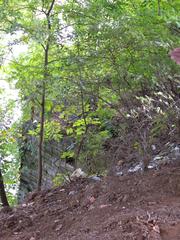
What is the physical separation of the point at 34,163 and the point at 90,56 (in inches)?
132

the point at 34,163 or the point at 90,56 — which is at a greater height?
the point at 90,56

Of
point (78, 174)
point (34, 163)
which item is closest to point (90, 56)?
point (78, 174)

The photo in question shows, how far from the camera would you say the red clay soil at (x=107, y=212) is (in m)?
2.33

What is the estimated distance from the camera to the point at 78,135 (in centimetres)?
493

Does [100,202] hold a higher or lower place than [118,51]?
lower

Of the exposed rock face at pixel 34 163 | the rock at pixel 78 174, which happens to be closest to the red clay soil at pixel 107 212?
the rock at pixel 78 174

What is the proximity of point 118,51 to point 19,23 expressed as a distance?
1072 mm

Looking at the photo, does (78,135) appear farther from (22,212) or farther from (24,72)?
(22,212)

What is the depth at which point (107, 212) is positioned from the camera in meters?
2.81

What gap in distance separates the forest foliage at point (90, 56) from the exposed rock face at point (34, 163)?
97 cm

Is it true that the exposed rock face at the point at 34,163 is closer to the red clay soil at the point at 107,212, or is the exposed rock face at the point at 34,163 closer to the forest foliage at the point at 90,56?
the forest foliage at the point at 90,56

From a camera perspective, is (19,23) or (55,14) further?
(55,14)

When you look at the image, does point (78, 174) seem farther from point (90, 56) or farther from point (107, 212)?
point (107, 212)

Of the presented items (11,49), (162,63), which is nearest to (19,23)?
(11,49)
